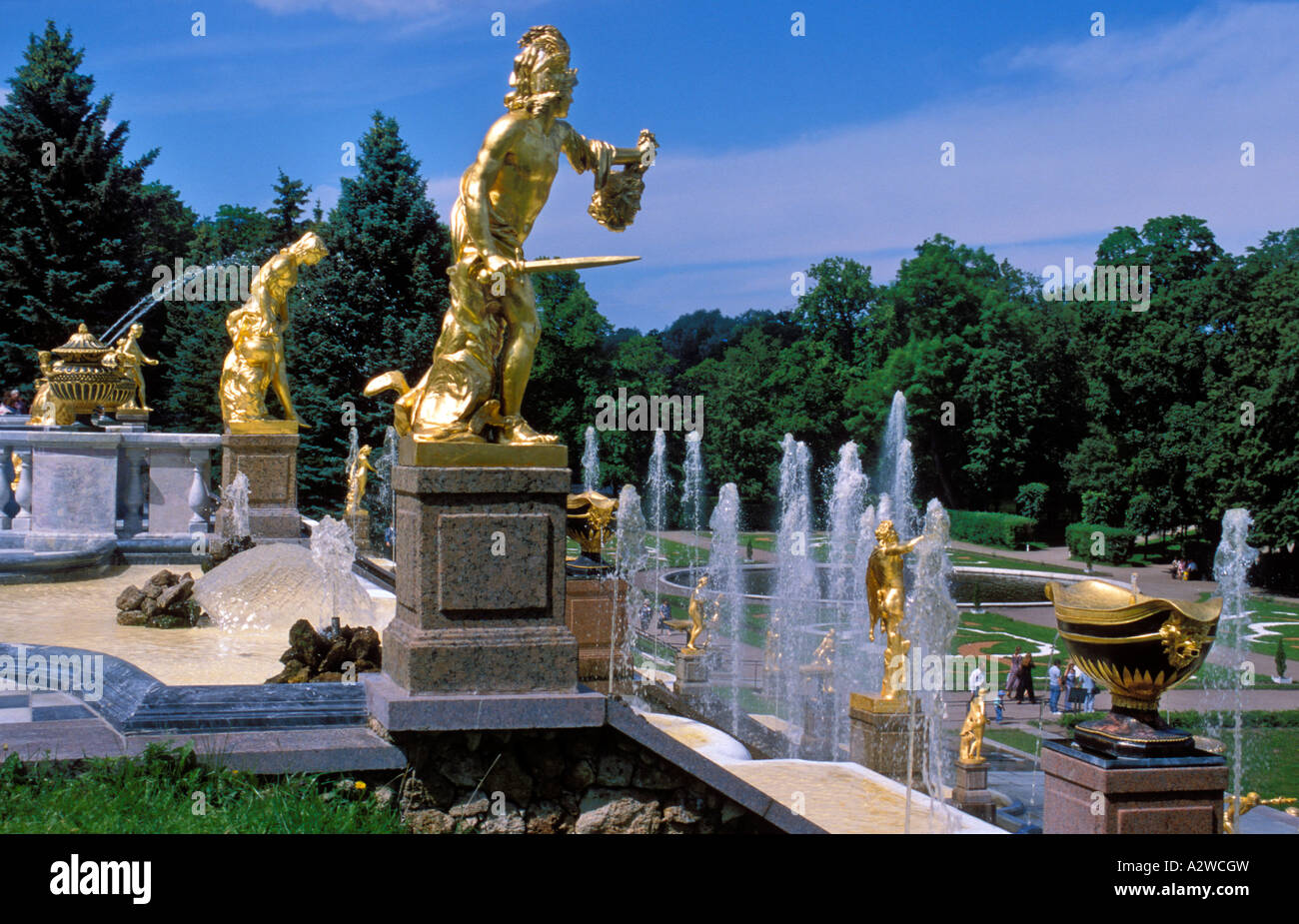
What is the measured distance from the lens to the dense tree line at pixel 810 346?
36000mm

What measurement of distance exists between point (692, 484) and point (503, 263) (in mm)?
56520

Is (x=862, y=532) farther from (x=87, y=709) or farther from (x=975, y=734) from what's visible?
(x=87, y=709)

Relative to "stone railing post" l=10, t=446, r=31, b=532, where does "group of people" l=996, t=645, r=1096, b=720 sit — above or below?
below

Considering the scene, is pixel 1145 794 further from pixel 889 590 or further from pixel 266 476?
pixel 266 476

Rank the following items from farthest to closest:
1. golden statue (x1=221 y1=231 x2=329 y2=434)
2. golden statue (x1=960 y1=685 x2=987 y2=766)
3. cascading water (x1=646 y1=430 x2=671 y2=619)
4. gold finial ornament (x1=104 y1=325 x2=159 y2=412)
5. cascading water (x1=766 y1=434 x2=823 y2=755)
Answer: cascading water (x1=646 y1=430 x2=671 y2=619) → gold finial ornament (x1=104 y1=325 x2=159 y2=412) → cascading water (x1=766 y1=434 x2=823 y2=755) → golden statue (x1=221 y1=231 x2=329 y2=434) → golden statue (x1=960 y1=685 x2=987 y2=766)

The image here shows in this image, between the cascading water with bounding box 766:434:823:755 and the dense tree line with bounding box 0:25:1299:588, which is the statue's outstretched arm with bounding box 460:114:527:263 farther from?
the dense tree line with bounding box 0:25:1299:588

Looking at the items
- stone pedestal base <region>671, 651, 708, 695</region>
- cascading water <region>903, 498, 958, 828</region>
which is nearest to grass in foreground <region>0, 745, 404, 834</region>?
cascading water <region>903, 498, 958, 828</region>

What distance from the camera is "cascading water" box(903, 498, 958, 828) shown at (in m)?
9.38

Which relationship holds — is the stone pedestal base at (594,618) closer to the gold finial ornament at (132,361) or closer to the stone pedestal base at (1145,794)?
the stone pedestal base at (1145,794)

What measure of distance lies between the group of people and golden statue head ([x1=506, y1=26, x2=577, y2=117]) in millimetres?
15787

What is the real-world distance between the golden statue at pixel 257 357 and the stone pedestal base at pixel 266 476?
0.15m

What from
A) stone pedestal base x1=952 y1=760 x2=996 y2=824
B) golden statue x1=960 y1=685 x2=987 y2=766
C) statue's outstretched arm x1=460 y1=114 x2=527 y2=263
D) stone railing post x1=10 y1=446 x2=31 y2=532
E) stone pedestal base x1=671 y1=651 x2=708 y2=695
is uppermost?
statue's outstretched arm x1=460 y1=114 x2=527 y2=263
